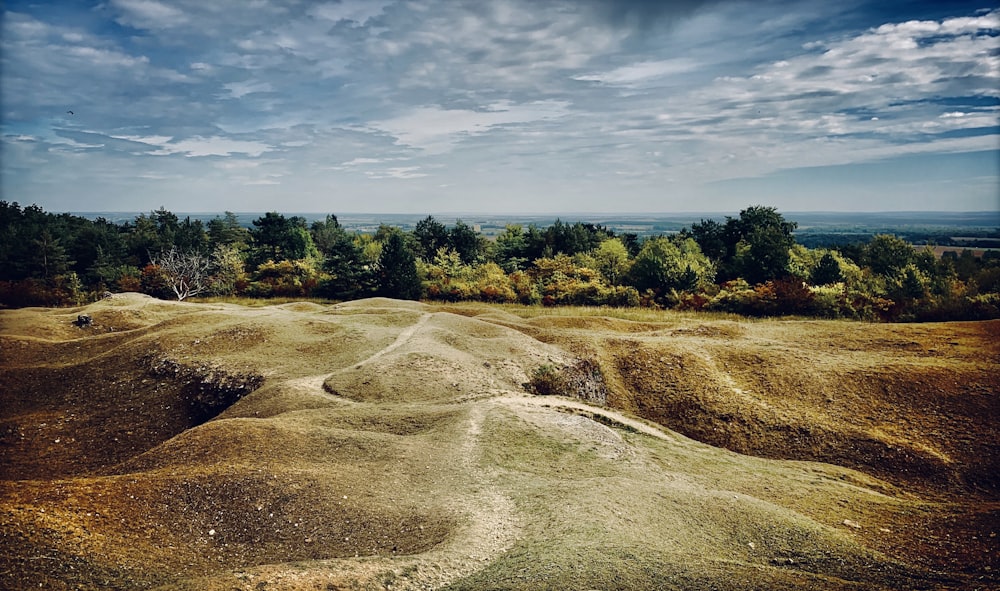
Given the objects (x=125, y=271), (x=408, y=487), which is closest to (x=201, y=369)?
(x=408, y=487)

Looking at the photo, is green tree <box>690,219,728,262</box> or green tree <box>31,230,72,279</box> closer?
green tree <box>31,230,72,279</box>

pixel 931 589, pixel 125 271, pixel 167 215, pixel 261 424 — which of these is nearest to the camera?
pixel 931 589

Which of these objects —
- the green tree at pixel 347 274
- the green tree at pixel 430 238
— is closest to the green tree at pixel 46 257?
the green tree at pixel 347 274

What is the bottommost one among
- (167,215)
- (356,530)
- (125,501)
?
(356,530)

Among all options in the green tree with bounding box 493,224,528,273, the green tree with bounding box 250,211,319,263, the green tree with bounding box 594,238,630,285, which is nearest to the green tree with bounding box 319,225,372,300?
the green tree with bounding box 493,224,528,273

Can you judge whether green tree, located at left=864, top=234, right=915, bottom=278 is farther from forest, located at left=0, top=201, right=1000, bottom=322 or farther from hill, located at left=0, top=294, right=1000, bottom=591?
hill, located at left=0, top=294, right=1000, bottom=591

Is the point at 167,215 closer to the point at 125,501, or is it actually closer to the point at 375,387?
the point at 375,387

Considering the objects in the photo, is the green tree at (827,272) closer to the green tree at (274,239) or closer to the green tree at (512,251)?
the green tree at (512,251)
